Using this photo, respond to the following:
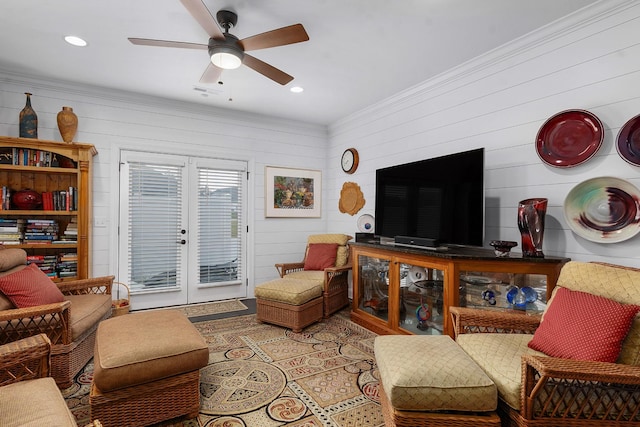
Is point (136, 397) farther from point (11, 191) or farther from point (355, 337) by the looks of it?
point (11, 191)

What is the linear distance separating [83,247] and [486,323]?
394cm

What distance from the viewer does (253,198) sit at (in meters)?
4.82

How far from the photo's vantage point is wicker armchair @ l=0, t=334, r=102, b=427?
1.24 metres

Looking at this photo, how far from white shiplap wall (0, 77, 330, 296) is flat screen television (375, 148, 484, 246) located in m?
1.95

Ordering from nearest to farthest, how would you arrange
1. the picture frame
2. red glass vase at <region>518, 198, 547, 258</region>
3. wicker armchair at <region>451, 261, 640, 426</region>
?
wicker armchair at <region>451, 261, 640, 426</region>, red glass vase at <region>518, 198, 547, 258</region>, the picture frame

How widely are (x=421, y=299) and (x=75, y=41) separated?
3834mm

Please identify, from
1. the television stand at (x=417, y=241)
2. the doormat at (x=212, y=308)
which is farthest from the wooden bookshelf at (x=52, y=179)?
the television stand at (x=417, y=241)

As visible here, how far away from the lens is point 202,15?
1.96m

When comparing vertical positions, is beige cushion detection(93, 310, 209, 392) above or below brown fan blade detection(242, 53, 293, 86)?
below

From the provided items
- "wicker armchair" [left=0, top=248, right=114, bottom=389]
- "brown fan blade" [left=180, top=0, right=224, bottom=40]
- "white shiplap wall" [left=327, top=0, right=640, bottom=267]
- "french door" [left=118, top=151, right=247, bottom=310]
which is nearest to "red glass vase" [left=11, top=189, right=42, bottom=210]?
"french door" [left=118, top=151, right=247, bottom=310]

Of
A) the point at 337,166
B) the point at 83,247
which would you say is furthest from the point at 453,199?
the point at 83,247

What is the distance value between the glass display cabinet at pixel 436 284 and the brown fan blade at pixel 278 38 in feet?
6.33

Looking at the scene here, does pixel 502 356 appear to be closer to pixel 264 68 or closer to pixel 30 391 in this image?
pixel 30 391

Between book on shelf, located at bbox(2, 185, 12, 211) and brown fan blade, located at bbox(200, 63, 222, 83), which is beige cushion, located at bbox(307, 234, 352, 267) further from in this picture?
book on shelf, located at bbox(2, 185, 12, 211)
